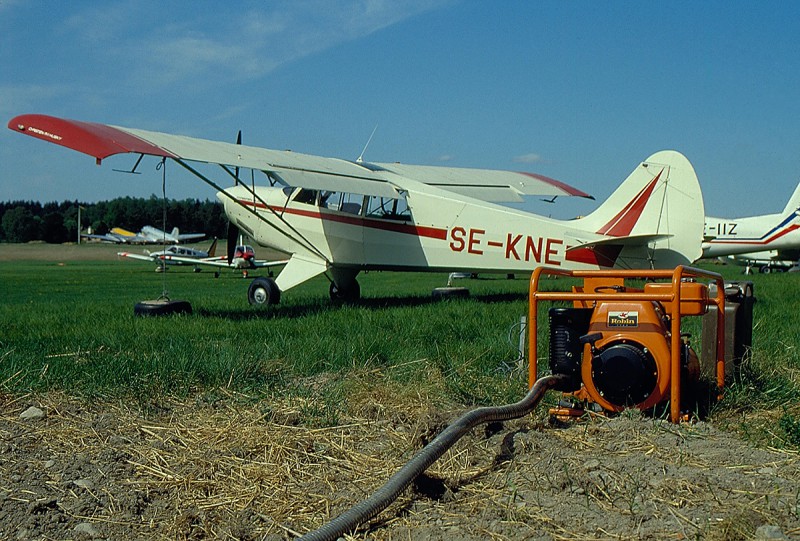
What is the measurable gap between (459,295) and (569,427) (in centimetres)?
935

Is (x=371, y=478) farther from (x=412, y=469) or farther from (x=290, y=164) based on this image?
(x=290, y=164)

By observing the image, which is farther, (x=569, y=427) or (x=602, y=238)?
(x=602, y=238)

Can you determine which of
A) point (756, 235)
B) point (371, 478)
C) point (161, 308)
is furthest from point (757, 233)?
point (371, 478)

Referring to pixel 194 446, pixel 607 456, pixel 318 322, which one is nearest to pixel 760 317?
pixel 318 322

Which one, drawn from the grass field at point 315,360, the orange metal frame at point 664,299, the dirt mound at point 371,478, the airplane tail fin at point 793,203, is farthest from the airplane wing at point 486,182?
the airplane tail fin at point 793,203

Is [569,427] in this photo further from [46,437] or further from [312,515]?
[46,437]

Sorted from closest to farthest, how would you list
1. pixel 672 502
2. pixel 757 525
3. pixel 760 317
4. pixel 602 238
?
1. pixel 757 525
2. pixel 672 502
3. pixel 760 317
4. pixel 602 238

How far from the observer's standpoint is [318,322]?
8930 millimetres

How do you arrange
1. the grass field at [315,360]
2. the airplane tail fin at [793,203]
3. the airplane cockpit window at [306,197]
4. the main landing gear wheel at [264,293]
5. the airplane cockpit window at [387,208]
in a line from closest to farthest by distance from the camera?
the grass field at [315,360], the main landing gear wheel at [264,293], the airplane cockpit window at [387,208], the airplane cockpit window at [306,197], the airplane tail fin at [793,203]

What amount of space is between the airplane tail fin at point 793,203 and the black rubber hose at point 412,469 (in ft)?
113

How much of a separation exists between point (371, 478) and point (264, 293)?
→ 31.2ft

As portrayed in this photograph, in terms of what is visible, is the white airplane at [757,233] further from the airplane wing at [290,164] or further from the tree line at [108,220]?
the tree line at [108,220]

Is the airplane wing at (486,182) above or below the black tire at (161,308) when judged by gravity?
above

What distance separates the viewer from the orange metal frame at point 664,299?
13.1ft
